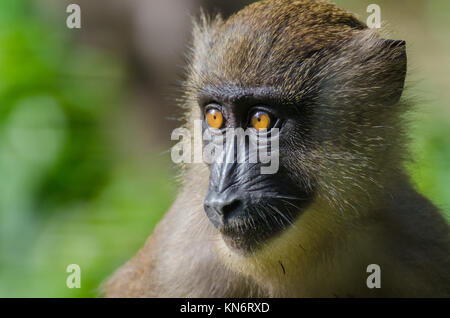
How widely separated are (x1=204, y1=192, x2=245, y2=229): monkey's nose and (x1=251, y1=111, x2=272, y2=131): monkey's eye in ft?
2.12

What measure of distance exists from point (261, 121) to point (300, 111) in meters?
0.31

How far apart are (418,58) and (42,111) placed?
7247 mm

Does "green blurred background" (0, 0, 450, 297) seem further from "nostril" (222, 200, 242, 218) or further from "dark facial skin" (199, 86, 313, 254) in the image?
"nostril" (222, 200, 242, 218)

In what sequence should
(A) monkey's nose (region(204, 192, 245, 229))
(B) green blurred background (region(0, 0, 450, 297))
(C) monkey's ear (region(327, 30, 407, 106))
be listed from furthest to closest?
(B) green blurred background (region(0, 0, 450, 297))
(C) monkey's ear (region(327, 30, 407, 106))
(A) monkey's nose (region(204, 192, 245, 229))

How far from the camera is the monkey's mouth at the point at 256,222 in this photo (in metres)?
4.84

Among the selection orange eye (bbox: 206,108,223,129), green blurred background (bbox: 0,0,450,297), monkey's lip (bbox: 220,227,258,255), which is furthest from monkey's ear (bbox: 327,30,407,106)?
green blurred background (bbox: 0,0,450,297)

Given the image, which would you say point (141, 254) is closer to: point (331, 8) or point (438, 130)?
point (331, 8)

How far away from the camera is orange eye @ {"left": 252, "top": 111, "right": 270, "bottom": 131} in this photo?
513cm

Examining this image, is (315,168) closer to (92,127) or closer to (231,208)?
(231,208)

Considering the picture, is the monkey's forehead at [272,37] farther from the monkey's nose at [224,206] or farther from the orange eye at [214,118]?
the monkey's nose at [224,206]

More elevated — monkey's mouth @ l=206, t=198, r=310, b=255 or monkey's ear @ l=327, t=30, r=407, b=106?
monkey's ear @ l=327, t=30, r=407, b=106

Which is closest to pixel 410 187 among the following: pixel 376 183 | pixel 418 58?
pixel 376 183

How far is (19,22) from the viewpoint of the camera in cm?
1170

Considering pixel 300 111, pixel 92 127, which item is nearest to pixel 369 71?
pixel 300 111
